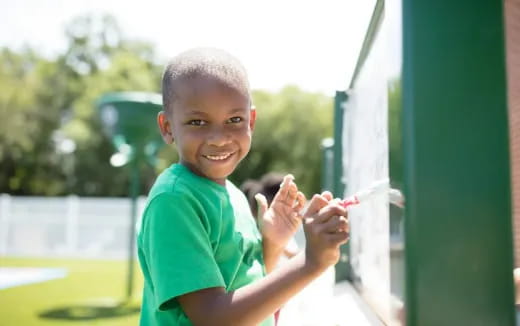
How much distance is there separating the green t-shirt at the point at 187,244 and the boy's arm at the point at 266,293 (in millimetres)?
28

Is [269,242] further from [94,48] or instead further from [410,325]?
[94,48]

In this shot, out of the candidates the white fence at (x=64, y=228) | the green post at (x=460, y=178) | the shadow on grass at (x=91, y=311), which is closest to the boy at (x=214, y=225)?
the green post at (x=460, y=178)

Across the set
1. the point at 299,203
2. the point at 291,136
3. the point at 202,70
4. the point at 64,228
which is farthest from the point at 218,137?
the point at 291,136

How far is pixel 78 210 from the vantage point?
12289mm

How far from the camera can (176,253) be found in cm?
83

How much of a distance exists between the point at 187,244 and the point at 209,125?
0.83 ft

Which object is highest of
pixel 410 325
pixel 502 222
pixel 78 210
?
pixel 502 222

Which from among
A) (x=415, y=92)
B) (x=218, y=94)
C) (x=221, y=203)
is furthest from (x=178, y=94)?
(x=415, y=92)

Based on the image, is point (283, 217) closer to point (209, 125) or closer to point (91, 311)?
point (209, 125)

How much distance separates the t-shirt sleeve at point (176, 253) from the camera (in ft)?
2.70

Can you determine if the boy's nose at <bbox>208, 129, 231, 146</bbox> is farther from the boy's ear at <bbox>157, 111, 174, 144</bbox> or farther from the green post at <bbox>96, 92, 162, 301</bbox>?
the green post at <bbox>96, 92, 162, 301</bbox>

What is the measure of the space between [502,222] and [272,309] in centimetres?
43

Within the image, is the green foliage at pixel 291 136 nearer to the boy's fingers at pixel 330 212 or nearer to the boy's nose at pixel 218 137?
the boy's nose at pixel 218 137

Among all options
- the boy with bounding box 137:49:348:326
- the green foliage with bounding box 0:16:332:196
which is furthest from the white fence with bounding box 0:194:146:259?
the boy with bounding box 137:49:348:326
